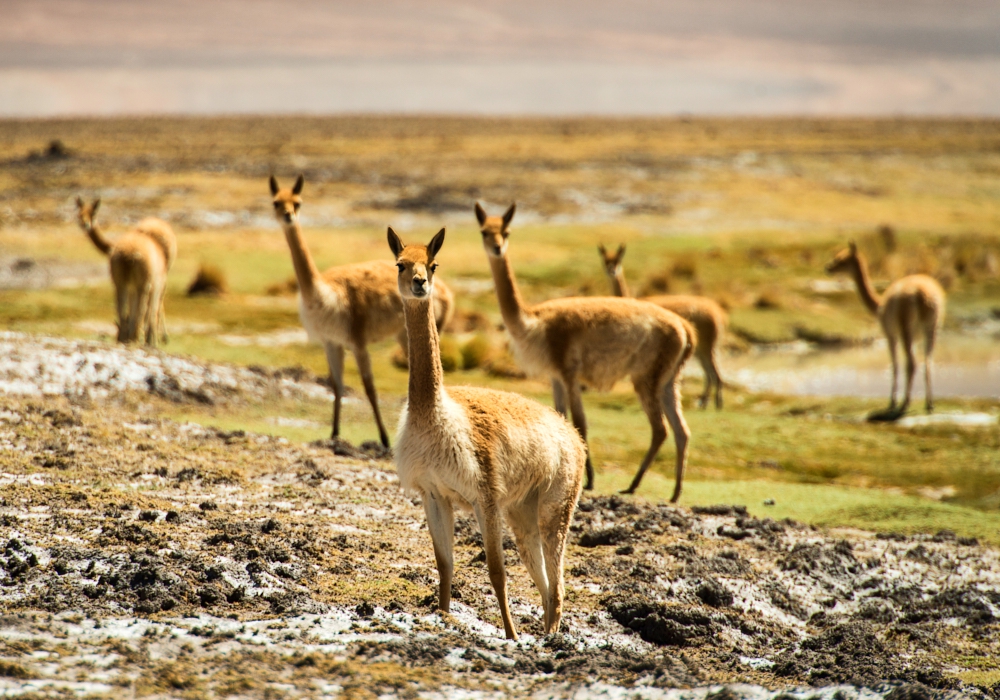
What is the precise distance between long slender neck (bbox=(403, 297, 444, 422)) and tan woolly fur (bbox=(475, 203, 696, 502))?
410 cm

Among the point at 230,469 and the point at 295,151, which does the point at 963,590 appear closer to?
the point at 230,469

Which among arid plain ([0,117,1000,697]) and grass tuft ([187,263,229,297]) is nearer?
arid plain ([0,117,1000,697])

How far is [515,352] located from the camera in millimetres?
10164

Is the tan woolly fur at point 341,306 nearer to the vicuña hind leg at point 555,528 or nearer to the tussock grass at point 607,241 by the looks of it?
the tussock grass at point 607,241

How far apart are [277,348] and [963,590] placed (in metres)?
12.7

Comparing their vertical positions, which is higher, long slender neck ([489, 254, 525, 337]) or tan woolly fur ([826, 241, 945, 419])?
long slender neck ([489, 254, 525, 337])

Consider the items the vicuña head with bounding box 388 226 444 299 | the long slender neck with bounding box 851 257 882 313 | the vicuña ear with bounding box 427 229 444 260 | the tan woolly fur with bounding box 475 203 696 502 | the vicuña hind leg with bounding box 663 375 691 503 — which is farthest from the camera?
the long slender neck with bounding box 851 257 882 313

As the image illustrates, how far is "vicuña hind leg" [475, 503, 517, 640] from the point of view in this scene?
5.54 metres

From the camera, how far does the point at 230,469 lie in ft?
28.0

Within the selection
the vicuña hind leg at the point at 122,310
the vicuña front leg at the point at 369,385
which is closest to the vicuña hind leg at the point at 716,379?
the vicuña front leg at the point at 369,385

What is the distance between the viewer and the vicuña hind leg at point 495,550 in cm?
554

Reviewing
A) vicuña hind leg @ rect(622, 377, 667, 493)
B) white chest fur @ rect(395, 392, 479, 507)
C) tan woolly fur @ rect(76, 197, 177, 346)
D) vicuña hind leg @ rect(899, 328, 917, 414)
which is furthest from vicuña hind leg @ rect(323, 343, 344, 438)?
vicuña hind leg @ rect(899, 328, 917, 414)

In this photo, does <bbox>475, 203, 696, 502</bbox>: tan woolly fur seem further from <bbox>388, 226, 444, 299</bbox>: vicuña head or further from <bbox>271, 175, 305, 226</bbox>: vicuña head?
<bbox>388, 226, 444, 299</bbox>: vicuña head

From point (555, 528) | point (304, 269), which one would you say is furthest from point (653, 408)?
point (555, 528)
